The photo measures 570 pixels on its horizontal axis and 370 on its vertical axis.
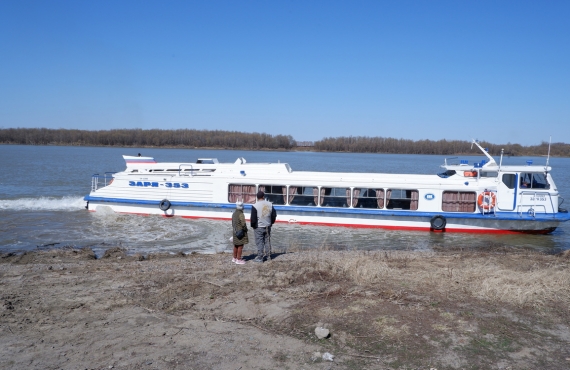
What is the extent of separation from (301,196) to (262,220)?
900 centimetres

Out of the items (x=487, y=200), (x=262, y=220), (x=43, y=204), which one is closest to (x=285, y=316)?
(x=262, y=220)

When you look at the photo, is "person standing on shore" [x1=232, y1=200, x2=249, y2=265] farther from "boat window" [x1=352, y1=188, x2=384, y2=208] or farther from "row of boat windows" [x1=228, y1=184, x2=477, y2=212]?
"boat window" [x1=352, y1=188, x2=384, y2=208]

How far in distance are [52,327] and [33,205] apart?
19150 millimetres

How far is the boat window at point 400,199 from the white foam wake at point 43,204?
15.0 m

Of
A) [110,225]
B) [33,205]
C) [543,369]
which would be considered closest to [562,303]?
[543,369]

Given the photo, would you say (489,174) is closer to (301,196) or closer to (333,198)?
(333,198)

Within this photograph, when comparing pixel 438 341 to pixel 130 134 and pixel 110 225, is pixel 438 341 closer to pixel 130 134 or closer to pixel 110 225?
pixel 110 225

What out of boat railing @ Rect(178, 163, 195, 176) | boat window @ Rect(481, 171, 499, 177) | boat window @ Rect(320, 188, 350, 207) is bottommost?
boat window @ Rect(320, 188, 350, 207)

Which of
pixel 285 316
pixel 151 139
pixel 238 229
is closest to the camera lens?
pixel 285 316

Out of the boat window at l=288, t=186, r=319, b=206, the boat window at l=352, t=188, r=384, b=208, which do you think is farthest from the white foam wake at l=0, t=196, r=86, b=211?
the boat window at l=352, t=188, r=384, b=208

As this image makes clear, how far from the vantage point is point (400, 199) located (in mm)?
19422

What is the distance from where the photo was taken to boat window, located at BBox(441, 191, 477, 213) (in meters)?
19.1

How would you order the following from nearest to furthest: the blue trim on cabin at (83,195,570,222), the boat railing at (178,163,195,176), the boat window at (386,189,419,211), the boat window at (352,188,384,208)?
the blue trim on cabin at (83,195,570,222), the boat window at (386,189,419,211), the boat window at (352,188,384,208), the boat railing at (178,163,195,176)

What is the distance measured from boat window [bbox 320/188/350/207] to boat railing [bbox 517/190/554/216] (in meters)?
6.92
